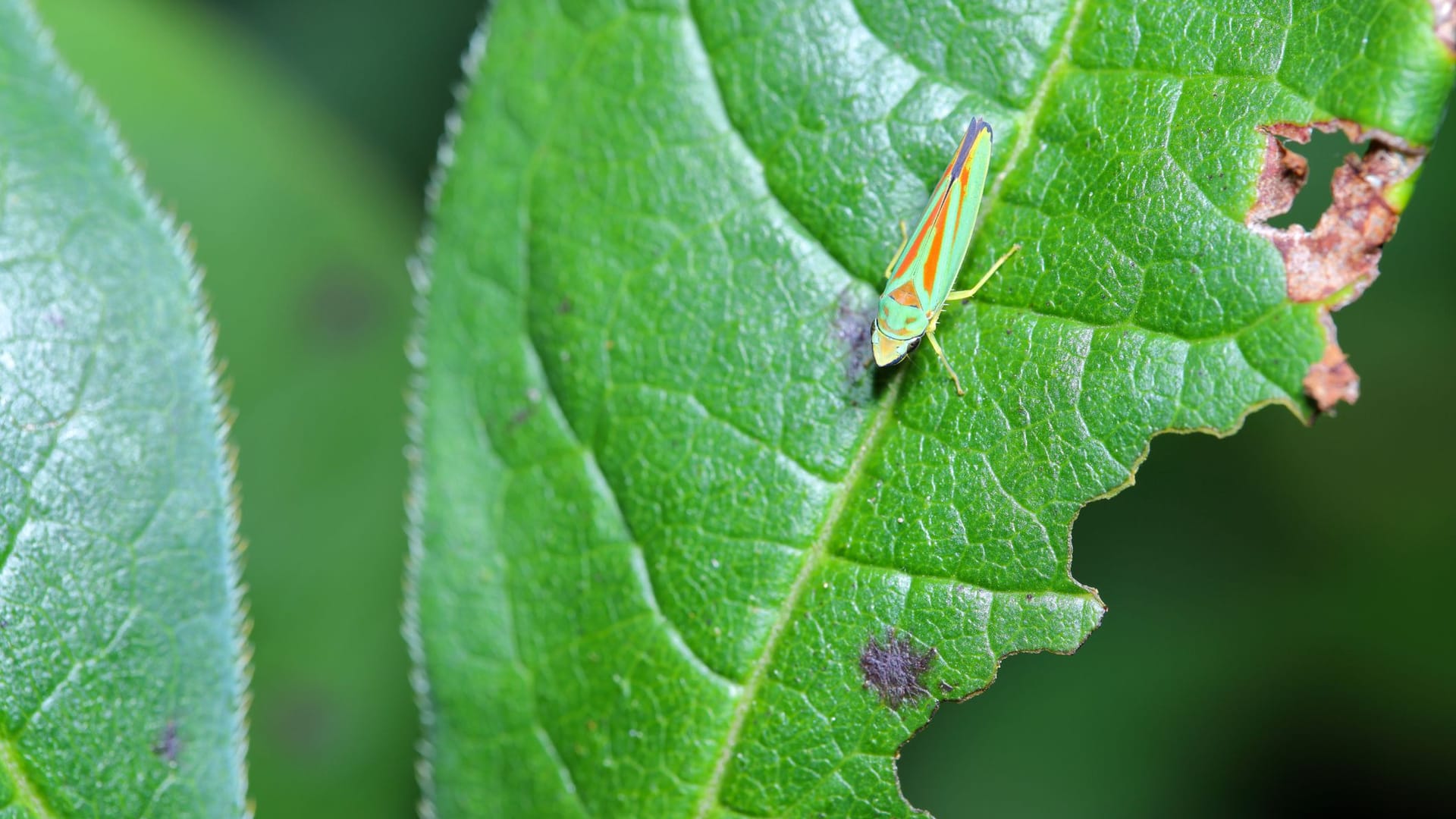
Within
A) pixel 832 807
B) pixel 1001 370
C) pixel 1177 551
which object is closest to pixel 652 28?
pixel 1001 370

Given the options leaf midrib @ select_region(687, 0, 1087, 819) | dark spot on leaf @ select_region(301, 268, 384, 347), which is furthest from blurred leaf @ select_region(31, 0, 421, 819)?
leaf midrib @ select_region(687, 0, 1087, 819)

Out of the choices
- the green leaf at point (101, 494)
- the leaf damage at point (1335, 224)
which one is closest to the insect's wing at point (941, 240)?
the leaf damage at point (1335, 224)

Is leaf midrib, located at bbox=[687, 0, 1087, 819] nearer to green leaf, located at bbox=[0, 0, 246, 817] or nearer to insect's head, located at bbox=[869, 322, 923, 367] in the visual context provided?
insect's head, located at bbox=[869, 322, 923, 367]

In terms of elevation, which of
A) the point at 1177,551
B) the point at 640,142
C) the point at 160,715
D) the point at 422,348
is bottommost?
the point at 1177,551

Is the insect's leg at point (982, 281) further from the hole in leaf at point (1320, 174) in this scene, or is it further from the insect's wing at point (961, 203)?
the hole in leaf at point (1320, 174)

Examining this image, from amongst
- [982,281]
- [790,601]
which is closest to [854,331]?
[982,281]

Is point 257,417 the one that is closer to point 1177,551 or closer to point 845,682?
point 845,682

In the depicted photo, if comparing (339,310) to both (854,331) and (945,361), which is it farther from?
(945,361)

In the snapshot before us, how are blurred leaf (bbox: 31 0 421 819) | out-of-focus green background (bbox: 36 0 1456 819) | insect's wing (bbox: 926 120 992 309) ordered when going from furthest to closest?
out-of-focus green background (bbox: 36 0 1456 819) → blurred leaf (bbox: 31 0 421 819) → insect's wing (bbox: 926 120 992 309)
